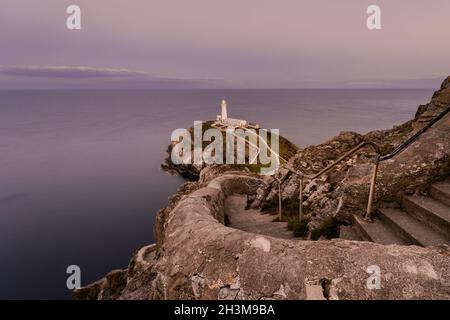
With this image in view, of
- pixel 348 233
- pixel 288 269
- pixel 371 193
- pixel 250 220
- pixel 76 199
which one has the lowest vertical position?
pixel 76 199

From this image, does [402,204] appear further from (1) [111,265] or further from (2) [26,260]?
(2) [26,260]

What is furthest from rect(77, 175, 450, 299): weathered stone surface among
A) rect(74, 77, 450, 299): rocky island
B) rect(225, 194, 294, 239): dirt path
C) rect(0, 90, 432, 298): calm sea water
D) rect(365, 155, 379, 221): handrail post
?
rect(0, 90, 432, 298): calm sea water

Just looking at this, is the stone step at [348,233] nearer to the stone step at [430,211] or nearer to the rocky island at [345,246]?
the rocky island at [345,246]

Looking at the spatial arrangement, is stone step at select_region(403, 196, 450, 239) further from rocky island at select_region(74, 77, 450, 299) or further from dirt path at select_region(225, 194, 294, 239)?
dirt path at select_region(225, 194, 294, 239)

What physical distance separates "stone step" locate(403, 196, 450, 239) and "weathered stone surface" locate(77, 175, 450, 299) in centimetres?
121

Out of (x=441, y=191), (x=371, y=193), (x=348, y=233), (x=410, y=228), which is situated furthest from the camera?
(x=348, y=233)

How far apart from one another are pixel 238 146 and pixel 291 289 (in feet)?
238

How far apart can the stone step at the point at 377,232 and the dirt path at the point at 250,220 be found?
215cm

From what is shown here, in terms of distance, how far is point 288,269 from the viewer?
11.9 feet

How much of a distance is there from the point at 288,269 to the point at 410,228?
268cm

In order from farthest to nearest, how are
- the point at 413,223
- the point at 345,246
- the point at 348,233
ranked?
the point at 348,233 < the point at 413,223 < the point at 345,246

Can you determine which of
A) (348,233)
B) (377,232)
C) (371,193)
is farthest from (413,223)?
(348,233)

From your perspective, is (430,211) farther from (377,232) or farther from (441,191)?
(377,232)

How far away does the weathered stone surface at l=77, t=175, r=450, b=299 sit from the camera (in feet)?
10.7
